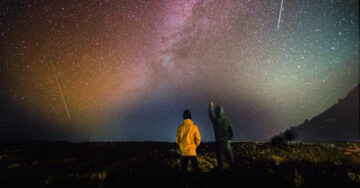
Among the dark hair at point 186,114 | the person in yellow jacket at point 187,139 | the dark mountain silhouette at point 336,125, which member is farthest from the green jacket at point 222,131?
the dark mountain silhouette at point 336,125

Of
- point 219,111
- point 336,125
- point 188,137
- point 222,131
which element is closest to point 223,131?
point 222,131

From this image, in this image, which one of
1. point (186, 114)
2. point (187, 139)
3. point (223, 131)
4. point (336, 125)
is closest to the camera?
point (187, 139)

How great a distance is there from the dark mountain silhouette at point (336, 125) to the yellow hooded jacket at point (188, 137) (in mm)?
155673

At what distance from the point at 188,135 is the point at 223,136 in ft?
4.79

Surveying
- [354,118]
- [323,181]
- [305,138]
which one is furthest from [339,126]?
[323,181]

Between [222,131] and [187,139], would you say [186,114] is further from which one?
[222,131]

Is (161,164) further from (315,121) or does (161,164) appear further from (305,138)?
(315,121)

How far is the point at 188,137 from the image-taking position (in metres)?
5.27

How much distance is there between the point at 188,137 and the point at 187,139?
60mm

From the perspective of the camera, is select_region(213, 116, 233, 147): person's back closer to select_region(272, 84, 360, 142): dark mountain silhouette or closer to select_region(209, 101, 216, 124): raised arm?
select_region(209, 101, 216, 124): raised arm

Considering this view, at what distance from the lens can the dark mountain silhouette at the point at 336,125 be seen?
141m

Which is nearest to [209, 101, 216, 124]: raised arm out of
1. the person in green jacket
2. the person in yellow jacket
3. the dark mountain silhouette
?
the person in green jacket

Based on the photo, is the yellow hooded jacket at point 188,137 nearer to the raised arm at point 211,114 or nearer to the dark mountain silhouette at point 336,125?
the raised arm at point 211,114

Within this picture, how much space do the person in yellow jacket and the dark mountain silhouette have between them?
511ft
